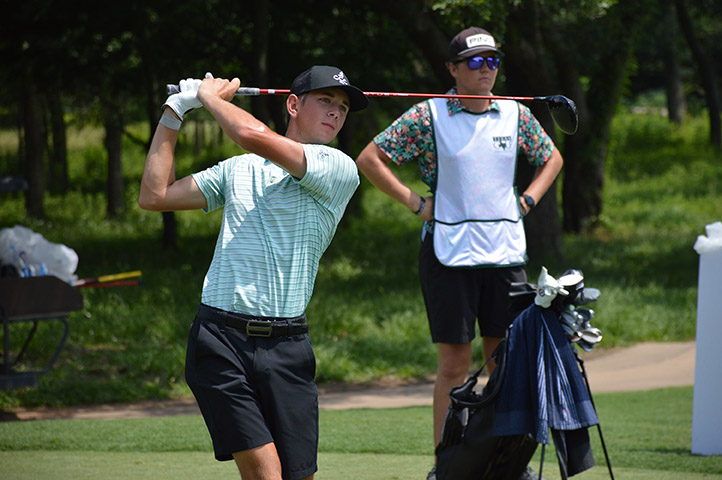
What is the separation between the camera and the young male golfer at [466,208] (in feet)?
15.4

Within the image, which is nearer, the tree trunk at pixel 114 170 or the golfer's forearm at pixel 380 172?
the golfer's forearm at pixel 380 172

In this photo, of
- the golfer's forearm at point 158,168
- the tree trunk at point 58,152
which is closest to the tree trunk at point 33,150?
the tree trunk at point 58,152

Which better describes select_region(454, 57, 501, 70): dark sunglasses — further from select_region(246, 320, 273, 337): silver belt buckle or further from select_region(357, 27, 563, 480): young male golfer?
select_region(246, 320, 273, 337): silver belt buckle

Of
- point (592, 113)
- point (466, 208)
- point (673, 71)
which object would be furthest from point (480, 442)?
point (673, 71)

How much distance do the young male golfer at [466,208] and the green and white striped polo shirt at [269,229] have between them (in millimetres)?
1450

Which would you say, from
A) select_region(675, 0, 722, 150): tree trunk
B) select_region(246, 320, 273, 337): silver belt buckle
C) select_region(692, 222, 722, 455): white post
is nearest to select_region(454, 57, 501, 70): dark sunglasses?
select_region(692, 222, 722, 455): white post

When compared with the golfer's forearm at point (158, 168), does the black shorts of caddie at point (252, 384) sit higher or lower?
lower

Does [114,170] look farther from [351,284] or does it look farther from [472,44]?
[472,44]

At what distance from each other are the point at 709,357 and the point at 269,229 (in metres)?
3.20

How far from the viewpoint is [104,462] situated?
5207 mm

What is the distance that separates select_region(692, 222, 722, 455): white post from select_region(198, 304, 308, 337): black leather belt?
296 centimetres

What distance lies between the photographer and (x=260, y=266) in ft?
10.4

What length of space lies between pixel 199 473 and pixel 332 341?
4.98 m

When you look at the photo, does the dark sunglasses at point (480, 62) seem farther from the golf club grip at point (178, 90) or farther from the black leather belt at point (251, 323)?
the black leather belt at point (251, 323)
